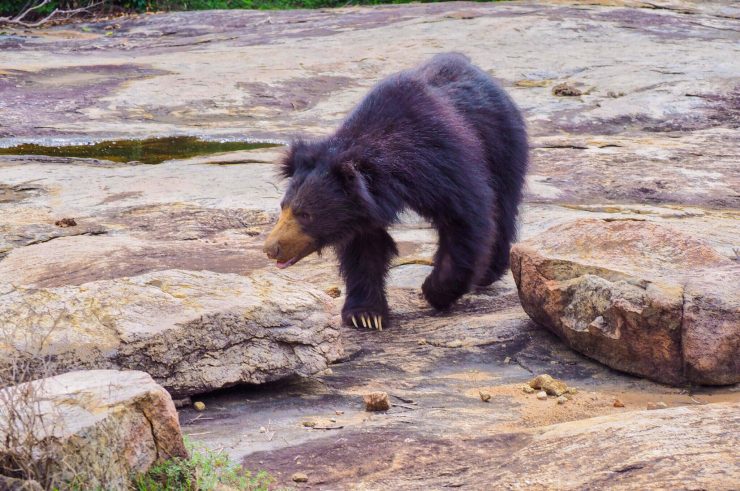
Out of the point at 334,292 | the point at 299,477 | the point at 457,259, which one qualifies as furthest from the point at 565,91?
the point at 299,477

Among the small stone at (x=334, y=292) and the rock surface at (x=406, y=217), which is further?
the small stone at (x=334, y=292)

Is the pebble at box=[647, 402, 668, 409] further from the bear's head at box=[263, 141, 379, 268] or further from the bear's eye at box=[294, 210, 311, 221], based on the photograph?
the bear's eye at box=[294, 210, 311, 221]

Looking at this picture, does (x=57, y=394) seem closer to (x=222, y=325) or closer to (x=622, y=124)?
(x=222, y=325)

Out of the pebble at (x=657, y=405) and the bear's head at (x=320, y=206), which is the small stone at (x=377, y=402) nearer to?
the pebble at (x=657, y=405)

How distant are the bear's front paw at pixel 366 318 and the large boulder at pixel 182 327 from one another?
94cm

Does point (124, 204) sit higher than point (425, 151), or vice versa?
point (425, 151)

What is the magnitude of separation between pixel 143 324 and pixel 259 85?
656 centimetres

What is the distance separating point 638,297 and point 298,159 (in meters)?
1.58

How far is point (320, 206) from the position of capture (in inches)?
163

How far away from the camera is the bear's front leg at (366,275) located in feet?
14.2

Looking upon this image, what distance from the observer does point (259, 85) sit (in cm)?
930

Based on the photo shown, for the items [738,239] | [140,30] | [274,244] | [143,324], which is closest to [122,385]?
[143,324]

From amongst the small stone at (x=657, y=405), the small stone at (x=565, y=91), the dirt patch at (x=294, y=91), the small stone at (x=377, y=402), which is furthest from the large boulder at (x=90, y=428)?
the small stone at (x=565, y=91)

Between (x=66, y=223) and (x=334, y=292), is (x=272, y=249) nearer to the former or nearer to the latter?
(x=334, y=292)
